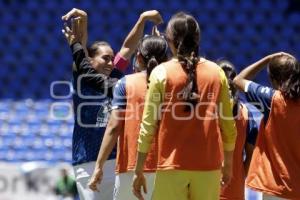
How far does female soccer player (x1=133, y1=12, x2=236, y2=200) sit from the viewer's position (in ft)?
12.5

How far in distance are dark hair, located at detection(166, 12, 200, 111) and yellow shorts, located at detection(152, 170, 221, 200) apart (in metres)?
0.31

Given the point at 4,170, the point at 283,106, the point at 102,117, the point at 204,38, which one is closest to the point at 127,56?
the point at 102,117

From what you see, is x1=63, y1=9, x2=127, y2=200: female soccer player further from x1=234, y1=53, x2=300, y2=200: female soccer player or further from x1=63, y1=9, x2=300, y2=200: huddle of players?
x1=234, y1=53, x2=300, y2=200: female soccer player

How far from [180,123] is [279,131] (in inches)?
30.6

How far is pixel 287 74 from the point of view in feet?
14.1

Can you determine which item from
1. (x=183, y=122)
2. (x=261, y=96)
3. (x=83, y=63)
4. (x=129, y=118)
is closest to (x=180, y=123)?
(x=183, y=122)

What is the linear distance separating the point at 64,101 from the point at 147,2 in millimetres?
1795

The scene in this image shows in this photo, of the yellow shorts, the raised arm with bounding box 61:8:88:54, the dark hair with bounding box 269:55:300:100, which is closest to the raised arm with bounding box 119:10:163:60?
the raised arm with bounding box 61:8:88:54

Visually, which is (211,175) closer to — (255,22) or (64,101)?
(64,101)

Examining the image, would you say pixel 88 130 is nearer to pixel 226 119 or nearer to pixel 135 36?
pixel 135 36

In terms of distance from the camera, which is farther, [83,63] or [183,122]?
[83,63]

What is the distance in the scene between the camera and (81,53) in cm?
458

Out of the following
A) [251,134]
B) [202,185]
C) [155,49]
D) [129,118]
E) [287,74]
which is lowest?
[202,185]

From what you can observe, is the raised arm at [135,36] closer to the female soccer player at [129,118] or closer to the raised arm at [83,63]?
the raised arm at [83,63]
